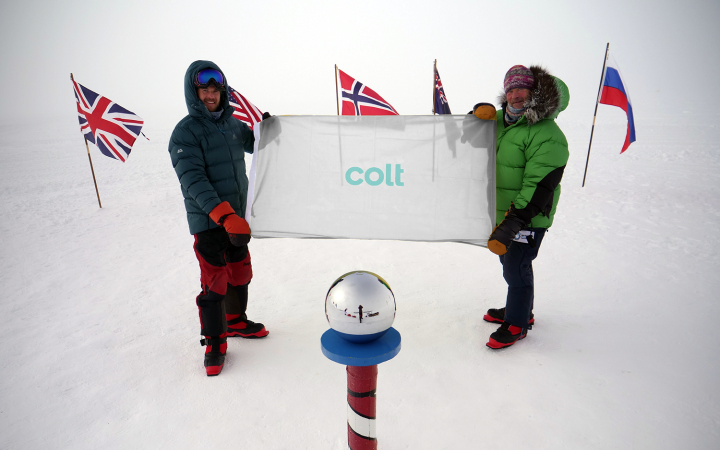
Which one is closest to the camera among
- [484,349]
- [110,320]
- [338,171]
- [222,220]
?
[222,220]

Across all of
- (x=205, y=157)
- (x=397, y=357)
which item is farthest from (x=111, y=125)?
(x=397, y=357)

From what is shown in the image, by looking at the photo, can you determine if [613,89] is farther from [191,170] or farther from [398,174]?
[191,170]

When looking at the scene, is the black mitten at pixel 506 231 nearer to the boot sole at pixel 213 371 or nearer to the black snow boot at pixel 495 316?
the black snow boot at pixel 495 316

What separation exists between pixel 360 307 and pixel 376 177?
147cm

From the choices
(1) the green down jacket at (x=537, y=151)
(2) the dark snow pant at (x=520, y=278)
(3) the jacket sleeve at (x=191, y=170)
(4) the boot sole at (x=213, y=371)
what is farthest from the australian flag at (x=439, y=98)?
(4) the boot sole at (x=213, y=371)

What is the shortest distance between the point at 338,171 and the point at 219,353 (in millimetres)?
1546

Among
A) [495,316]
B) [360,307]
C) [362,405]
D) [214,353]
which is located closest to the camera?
[360,307]

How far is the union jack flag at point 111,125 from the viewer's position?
19.2 ft

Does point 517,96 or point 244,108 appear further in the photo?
point 244,108

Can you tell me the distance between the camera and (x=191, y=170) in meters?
2.51

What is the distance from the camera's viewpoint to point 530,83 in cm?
247

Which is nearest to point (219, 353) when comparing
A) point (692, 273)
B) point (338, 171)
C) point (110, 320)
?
point (110, 320)

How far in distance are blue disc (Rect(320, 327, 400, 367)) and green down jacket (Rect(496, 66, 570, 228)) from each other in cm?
151

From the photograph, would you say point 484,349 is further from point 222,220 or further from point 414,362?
point 222,220
